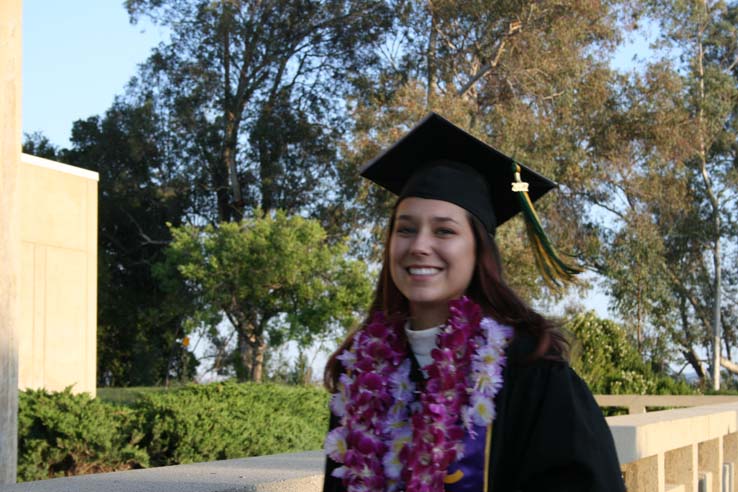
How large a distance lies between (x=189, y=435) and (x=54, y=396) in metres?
1.66

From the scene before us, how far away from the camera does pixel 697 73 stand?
31.6m

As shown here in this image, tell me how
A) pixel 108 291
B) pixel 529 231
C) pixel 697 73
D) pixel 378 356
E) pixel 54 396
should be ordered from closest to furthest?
1. pixel 378 356
2. pixel 529 231
3. pixel 54 396
4. pixel 108 291
5. pixel 697 73

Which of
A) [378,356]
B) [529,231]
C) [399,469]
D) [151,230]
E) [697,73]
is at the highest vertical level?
[697,73]

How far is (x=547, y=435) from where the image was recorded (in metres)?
2.05

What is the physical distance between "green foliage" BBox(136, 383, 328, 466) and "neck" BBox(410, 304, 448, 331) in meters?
5.84

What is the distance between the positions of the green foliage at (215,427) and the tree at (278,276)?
38.6ft

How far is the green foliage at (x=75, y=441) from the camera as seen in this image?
786 cm

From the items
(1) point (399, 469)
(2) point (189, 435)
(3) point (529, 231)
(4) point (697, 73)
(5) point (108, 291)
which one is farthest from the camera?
(4) point (697, 73)

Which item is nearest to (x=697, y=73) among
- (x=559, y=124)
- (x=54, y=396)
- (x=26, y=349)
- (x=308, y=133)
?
(x=559, y=124)

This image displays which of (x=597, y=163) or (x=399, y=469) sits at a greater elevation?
(x=597, y=163)

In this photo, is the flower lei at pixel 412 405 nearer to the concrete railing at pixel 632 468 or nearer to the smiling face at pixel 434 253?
the smiling face at pixel 434 253

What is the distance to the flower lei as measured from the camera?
7.09ft

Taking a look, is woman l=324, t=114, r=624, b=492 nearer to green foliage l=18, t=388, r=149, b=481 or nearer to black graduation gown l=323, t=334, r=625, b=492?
black graduation gown l=323, t=334, r=625, b=492

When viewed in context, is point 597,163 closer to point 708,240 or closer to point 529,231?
point 708,240
